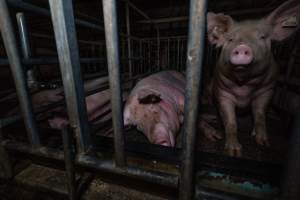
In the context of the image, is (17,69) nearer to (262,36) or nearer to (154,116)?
(154,116)

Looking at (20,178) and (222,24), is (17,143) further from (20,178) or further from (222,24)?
(222,24)

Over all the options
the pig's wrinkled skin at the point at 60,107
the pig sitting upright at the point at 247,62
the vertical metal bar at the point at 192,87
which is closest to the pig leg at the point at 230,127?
the pig sitting upright at the point at 247,62

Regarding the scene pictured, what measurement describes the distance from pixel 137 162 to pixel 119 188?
0.15m

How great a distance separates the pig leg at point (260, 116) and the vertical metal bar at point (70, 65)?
132 cm

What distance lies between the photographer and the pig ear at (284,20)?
1285 mm

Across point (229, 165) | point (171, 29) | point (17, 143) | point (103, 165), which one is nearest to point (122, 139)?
point (103, 165)

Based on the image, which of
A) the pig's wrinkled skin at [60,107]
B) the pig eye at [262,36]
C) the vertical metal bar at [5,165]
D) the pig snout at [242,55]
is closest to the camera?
the vertical metal bar at [5,165]

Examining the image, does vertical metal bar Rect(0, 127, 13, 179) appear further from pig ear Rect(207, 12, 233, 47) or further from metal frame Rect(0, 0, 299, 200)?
A: pig ear Rect(207, 12, 233, 47)

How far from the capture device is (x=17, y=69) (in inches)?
32.3

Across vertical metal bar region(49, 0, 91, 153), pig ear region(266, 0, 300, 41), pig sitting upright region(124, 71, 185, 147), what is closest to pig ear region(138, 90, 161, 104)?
pig sitting upright region(124, 71, 185, 147)

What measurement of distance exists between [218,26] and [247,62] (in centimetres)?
49

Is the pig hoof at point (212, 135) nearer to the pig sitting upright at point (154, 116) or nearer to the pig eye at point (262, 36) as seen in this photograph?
the pig sitting upright at point (154, 116)

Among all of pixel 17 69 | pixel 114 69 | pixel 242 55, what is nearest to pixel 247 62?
pixel 242 55

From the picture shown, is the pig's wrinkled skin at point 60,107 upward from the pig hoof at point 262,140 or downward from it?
upward
